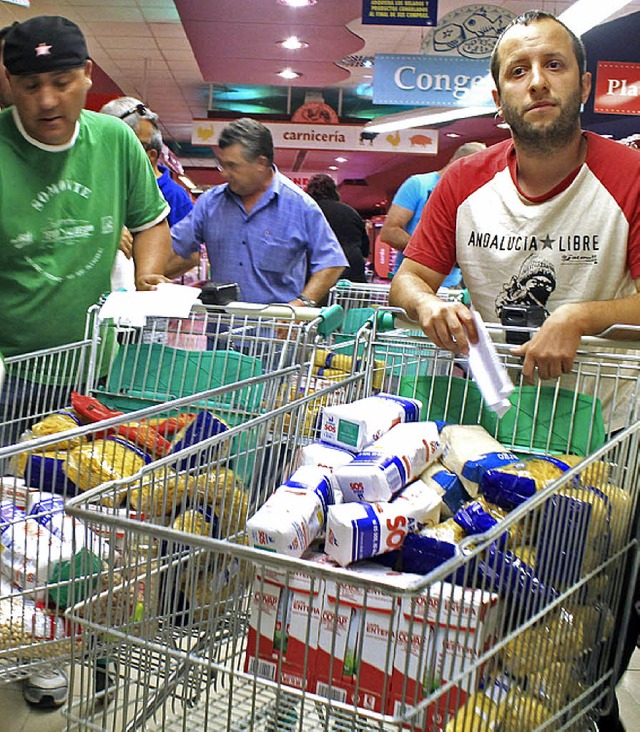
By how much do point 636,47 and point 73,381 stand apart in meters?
9.00

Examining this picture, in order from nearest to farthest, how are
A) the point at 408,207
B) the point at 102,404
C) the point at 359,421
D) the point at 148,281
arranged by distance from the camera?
the point at 359,421
the point at 102,404
the point at 148,281
the point at 408,207

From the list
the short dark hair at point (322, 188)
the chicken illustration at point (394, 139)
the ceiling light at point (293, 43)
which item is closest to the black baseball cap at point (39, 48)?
the short dark hair at point (322, 188)

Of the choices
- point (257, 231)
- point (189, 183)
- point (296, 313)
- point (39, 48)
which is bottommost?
point (296, 313)

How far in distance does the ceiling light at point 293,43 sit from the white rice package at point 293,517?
428 inches

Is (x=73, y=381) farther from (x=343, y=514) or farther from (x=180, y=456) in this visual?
(x=343, y=514)

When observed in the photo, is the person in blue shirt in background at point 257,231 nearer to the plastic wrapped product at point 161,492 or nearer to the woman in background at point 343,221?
the woman in background at point 343,221

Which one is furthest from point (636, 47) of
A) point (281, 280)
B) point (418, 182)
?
point (281, 280)

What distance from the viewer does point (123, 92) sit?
15.3 meters

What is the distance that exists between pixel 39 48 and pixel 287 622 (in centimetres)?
177

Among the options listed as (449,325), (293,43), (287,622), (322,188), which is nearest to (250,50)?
(293,43)

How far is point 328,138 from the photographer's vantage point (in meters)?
15.1

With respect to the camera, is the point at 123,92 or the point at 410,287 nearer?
the point at 410,287

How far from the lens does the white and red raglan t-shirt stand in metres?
2.07

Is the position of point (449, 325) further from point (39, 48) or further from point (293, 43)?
point (293, 43)
